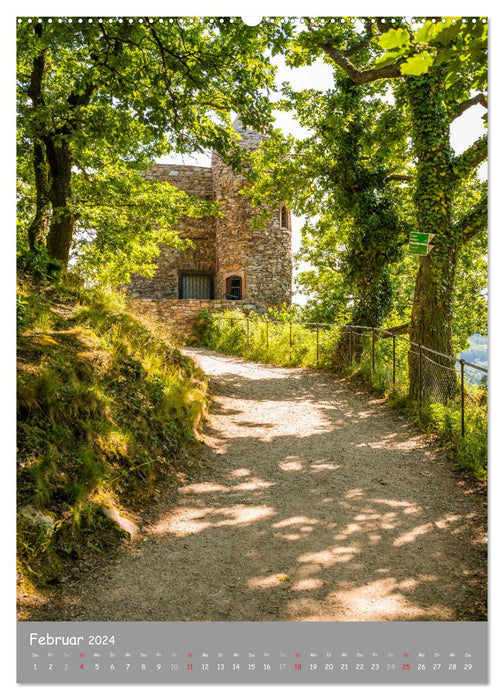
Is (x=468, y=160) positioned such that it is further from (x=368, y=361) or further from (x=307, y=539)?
(x=307, y=539)

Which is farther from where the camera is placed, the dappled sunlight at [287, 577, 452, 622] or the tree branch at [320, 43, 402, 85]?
the tree branch at [320, 43, 402, 85]

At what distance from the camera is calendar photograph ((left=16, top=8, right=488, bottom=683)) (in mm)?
2455

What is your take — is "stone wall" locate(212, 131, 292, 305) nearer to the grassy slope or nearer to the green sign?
the green sign

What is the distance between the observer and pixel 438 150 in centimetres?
696

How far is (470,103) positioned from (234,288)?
40.2 feet

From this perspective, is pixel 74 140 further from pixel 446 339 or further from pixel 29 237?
pixel 446 339

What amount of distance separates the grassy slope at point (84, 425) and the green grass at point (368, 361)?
289cm

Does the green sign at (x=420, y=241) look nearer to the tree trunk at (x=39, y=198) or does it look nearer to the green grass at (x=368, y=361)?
the green grass at (x=368, y=361)

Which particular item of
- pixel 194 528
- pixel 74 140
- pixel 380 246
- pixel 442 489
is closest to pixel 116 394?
pixel 194 528

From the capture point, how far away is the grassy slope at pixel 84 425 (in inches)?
121

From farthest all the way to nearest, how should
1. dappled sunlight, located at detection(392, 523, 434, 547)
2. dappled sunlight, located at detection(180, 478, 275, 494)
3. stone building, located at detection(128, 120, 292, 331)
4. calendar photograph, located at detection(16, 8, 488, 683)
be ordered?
stone building, located at detection(128, 120, 292, 331)
dappled sunlight, located at detection(180, 478, 275, 494)
dappled sunlight, located at detection(392, 523, 434, 547)
calendar photograph, located at detection(16, 8, 488, 683)

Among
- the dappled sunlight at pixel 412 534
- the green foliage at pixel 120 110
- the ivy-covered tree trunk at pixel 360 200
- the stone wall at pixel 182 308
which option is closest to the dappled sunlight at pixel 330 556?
the dappled sunlight at pixel 412 534

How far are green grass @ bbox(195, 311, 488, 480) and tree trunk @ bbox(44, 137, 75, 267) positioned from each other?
5.38 m

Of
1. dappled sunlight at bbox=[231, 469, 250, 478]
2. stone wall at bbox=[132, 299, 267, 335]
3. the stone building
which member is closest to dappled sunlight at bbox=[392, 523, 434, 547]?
dappled sunlight at bbox=[231, 469, 250, 478]
